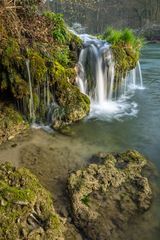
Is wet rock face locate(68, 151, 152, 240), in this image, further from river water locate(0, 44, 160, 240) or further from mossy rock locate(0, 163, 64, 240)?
mossy rock locate(0, 163, 64, 240)

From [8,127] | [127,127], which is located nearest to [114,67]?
[127,127]

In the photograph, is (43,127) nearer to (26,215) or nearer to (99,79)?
(99,79)

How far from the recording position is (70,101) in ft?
30.1

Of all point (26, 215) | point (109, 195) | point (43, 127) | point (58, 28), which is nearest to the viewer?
point (26, 215)

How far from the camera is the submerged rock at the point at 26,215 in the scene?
169 inches

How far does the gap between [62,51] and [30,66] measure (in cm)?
180

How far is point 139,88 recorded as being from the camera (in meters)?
14.0

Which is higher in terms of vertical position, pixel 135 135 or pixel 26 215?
pixel 26 215

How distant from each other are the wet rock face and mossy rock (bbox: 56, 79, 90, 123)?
99.7 inches

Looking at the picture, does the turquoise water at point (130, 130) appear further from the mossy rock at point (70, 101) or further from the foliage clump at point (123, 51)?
the foliage clump at point (123, 51)

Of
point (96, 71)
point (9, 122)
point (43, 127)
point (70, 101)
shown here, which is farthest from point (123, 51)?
point (9, 122)

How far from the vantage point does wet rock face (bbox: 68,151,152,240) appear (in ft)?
16.5

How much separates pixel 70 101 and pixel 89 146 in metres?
Result: 1.99

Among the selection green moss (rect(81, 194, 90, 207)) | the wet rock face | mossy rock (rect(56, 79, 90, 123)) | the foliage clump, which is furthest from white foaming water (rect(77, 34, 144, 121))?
green moss (rect(81, 194, 90, 207))
